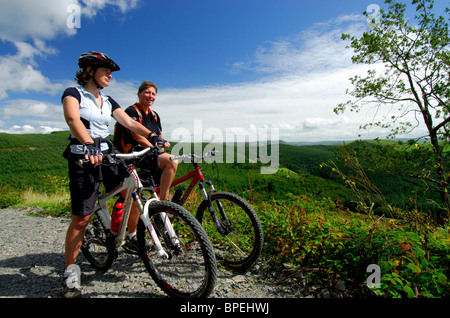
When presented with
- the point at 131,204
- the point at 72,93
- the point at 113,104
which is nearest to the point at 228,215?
the point at 131,204

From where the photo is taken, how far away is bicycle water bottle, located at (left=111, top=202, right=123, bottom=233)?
2871 mm

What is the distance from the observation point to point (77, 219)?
2658 mm

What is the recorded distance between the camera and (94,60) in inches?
103

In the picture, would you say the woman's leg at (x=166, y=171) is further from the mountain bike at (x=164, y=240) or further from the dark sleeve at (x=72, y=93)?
the dark sleeve at (x=72, y=93)

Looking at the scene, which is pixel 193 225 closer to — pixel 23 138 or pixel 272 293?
pixel 272 293

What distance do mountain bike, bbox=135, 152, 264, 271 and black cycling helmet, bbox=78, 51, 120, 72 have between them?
1.31 m

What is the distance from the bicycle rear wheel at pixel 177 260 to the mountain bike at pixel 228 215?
0.51 meters

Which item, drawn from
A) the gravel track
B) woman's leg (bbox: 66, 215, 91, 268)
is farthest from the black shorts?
the gravel track

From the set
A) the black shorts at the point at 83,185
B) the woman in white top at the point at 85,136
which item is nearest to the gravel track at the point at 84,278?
the woman in white top at the point at 85,136

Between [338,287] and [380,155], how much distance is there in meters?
12.5

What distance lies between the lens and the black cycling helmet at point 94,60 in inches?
103

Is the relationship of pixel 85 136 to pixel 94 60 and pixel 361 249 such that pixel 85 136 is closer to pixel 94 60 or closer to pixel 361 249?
pixel 94 60

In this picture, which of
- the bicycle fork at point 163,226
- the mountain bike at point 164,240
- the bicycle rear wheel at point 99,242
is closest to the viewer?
the mountain bike at point 164,240

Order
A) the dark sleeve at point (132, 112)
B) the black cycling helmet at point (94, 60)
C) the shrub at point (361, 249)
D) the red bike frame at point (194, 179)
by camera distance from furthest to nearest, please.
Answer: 1. the dark sleeve at point (132, 112)
2. the red bike frame at point (194, 179)
3. the black cycling helmet at point (94, 60)
4. the shrub at point (361, 249)
